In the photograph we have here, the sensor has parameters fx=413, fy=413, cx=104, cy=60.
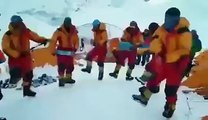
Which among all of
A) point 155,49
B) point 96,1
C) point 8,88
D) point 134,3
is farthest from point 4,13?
point 155,49

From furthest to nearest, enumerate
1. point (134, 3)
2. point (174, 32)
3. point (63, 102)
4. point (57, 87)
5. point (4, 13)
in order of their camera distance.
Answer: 1. point (134, 3)
2. point (4, 13)
3. point (57, 87)
4. point (63, 102)
5. point (174, 32)

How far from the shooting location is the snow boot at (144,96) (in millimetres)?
4750

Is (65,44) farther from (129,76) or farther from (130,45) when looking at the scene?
(129,76)

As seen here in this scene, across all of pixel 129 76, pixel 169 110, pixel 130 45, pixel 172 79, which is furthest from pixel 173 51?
pixel 129 76

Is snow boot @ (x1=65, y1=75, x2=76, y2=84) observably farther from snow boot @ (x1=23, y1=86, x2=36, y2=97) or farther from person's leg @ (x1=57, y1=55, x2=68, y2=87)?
snow boot @ (x1=23, y1=86, x2=36, y2=97)

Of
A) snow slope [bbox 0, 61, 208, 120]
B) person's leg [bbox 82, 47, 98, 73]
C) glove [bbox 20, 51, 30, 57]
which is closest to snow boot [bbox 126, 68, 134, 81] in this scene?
snow slope [bbox 0, 61, 208, 120]

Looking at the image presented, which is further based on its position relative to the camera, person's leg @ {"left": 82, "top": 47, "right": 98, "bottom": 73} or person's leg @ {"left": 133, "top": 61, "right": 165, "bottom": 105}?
person's leg @ {"left": 82, "top": 47, "right": 98, "bottom": 73}

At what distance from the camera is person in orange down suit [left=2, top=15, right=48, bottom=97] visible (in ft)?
16.0

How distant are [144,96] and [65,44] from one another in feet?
4.01

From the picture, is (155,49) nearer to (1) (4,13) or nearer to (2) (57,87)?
(2) (57,87)

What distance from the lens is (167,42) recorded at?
4.42m

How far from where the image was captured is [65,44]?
5.25 meters

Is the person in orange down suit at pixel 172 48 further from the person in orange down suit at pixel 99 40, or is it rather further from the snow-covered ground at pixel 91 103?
the person in orange down suit at pixel 99 40

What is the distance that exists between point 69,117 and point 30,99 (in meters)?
0.72
